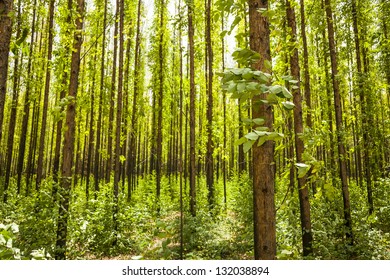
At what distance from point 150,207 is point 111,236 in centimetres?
377

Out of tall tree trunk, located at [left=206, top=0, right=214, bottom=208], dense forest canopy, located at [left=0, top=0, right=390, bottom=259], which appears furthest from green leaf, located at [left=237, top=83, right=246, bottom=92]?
tall tree trunk, located at [left=206, top=0, right=214, bottom=208]

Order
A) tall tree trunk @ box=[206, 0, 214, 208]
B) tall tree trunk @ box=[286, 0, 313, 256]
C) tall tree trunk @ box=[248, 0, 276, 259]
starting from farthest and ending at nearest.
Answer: tall tree trunk @ box=[206, 0, 214, 208], tall tree trunk @ box=[286, 0, 313, 256], tall tree trunk @ box=[248, 0, 276, 259]

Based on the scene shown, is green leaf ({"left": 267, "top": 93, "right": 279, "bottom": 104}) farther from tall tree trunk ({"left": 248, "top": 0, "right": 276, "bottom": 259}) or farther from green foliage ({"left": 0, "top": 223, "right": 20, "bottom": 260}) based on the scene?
green foliage ({"left": 0, "top": 223, "right": 20, "bottom": 260})

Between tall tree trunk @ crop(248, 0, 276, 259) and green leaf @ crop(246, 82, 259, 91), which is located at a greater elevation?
green leaf @ crop(246, 82, 259, 91)

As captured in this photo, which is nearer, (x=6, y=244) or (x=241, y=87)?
(x=241, y=87)

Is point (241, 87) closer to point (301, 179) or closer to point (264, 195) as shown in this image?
point (264, 195)

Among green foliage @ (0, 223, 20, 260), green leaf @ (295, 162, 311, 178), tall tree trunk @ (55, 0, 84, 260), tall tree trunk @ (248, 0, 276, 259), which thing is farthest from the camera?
tall tree trunk @ (55, 0, 84, 260)

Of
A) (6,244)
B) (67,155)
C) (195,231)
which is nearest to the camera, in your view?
(6,244)

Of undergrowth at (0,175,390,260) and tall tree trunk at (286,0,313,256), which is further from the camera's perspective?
undergrowth at (0,175,390,260)

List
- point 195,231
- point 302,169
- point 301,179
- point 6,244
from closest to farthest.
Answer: point 302,169
point 6,244
point 301,179
point 195,231

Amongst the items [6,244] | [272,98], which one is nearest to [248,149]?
[272,98]

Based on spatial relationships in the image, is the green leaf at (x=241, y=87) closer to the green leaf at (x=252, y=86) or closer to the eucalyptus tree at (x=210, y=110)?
the green leaf at (x=252, y=86)

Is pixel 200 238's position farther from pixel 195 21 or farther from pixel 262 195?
pixel 195 21
